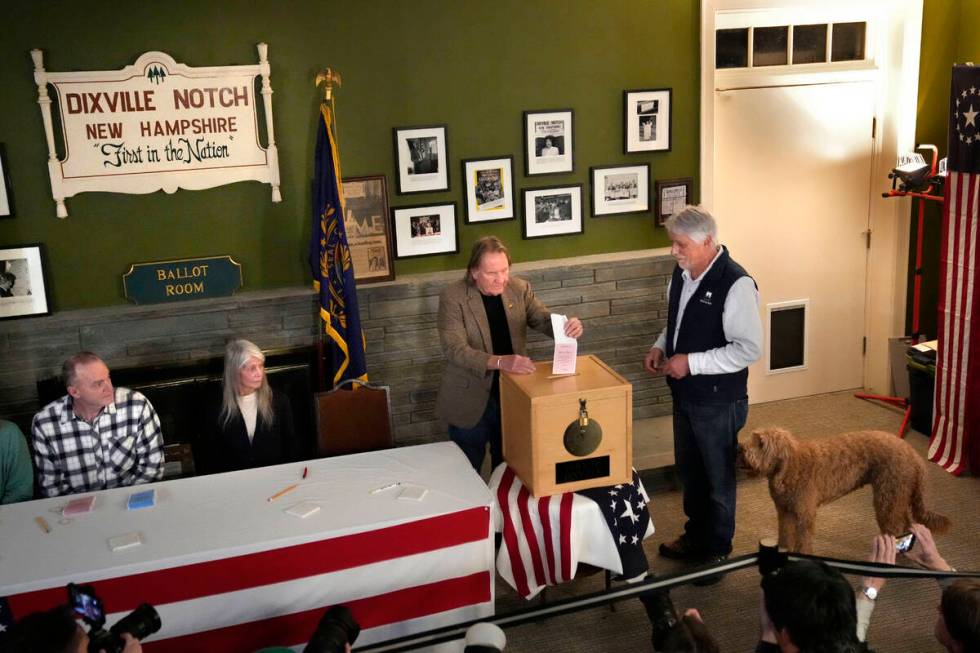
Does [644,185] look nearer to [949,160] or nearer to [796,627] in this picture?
[949,160]

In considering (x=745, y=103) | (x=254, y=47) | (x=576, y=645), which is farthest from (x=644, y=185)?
(x=576, y=645)

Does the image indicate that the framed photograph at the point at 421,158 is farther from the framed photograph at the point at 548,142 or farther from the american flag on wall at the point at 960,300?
the american flag on wall at the point at 960,300

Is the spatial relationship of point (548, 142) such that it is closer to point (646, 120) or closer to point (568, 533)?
point (646, 120)

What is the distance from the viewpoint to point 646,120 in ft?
16.4

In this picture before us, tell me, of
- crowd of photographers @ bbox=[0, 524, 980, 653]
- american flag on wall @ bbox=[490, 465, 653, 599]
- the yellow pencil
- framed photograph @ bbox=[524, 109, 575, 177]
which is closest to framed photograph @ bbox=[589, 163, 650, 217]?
framed photograph @ bbox=[524, 109, 575, 177]

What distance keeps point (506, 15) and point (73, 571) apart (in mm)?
3398

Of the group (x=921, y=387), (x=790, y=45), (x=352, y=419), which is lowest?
(x=921, y=387)

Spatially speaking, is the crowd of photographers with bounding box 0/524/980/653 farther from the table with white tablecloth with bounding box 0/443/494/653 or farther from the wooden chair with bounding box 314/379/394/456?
the wooden chair with bounding box 314/379/394/456

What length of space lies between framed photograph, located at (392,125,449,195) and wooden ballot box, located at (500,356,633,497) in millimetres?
1873

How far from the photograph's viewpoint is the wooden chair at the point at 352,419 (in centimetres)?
376

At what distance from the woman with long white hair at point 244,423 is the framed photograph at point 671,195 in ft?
8.50

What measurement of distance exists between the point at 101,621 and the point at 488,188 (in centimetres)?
322

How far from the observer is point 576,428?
9.72 feet

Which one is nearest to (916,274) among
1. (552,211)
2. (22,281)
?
(552,211)
